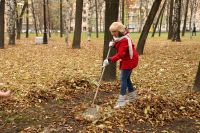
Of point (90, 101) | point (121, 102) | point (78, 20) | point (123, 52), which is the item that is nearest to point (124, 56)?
point (123, 52)

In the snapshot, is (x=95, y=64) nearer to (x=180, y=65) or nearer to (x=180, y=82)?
(x=180, y=65)

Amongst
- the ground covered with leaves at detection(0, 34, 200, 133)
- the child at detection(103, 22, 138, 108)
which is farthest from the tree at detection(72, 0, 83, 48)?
the child at detection(103, 22, 138, 108)

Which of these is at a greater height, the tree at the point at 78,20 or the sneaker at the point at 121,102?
the tree at the point at 78,20

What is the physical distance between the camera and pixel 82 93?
942cm

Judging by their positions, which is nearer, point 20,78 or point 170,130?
point 170,130

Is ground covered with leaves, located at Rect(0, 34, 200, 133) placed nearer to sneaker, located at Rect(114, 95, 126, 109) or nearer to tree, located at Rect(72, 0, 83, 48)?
sneaker, located at Rect(114, 95, 126, 109)

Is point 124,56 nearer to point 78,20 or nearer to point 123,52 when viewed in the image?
point 123,52

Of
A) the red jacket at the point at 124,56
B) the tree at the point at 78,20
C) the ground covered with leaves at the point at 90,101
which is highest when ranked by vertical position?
the tree at the point at 78,20

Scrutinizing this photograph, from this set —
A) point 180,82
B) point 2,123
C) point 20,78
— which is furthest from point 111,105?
point 20,78

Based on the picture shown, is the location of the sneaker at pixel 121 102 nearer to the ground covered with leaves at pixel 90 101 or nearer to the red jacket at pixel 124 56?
the ground covered with leaves at pixel 90 101

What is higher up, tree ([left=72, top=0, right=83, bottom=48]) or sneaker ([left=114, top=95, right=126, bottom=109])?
tree ([left=72, top=0, right=83, bottom=48])

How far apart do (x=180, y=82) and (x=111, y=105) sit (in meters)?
3.38

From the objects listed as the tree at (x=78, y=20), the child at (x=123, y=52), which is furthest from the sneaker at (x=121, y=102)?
the tree at (x=78, y=20)

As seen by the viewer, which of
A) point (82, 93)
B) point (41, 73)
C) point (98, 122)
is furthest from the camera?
point (41, 73)
